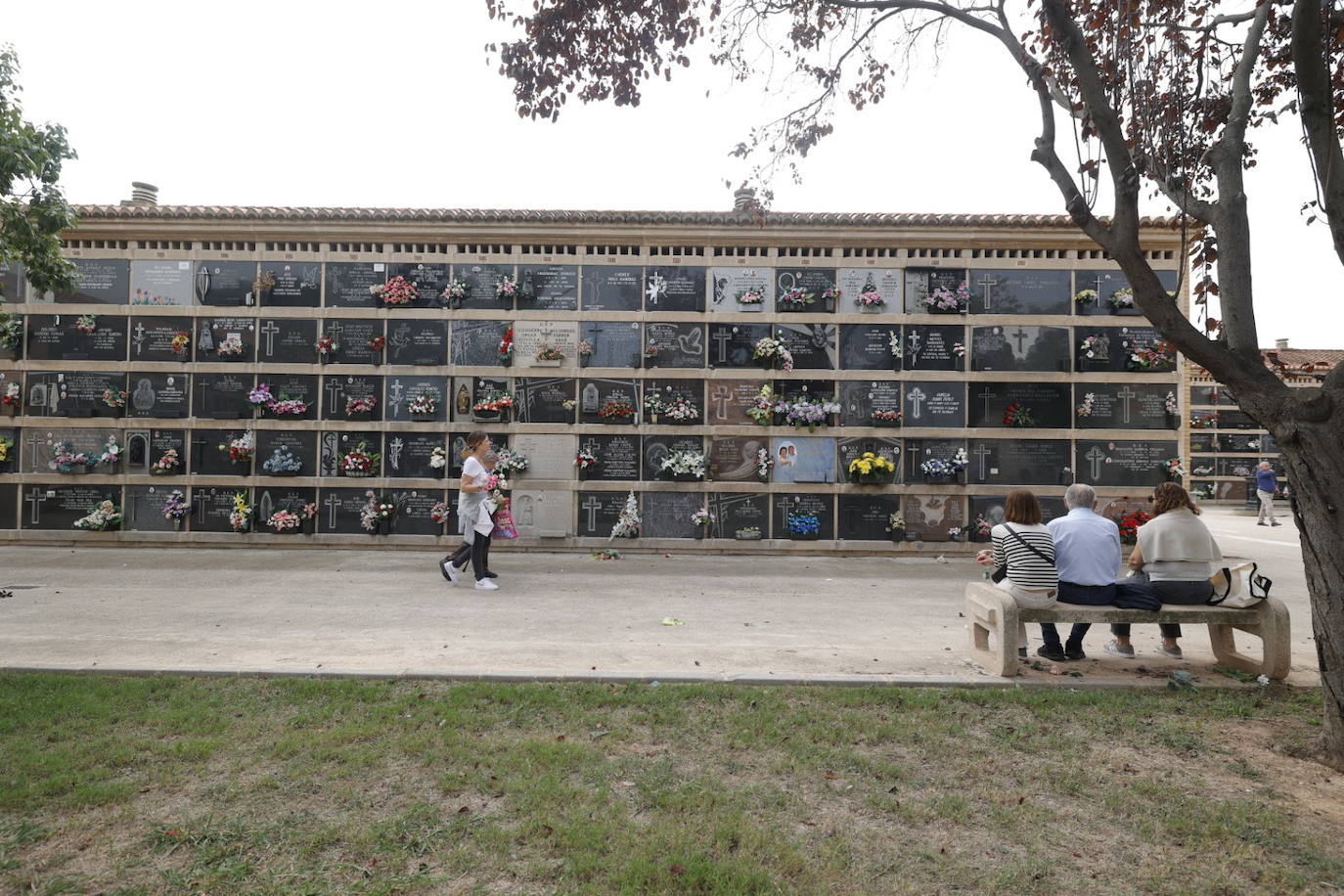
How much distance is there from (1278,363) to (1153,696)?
7.34 ft

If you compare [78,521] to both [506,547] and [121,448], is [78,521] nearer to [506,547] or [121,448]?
[121,448]

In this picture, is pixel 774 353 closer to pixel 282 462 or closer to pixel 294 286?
pixel 294 286

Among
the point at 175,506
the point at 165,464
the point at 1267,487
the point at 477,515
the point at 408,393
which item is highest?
the point at 408,393

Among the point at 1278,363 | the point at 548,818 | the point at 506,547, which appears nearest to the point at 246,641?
the point at 548,818

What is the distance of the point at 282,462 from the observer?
11.4 metres

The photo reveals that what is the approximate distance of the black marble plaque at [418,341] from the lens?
1167cm

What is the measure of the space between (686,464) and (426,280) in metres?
5.25

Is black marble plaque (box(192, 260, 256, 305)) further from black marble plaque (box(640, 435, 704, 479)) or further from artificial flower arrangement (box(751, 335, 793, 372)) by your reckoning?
artificial flower arrangement (box(751, 335, 793, 372))

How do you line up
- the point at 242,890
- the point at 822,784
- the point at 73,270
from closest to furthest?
the point at 242,890, the point at 822,784, the point at 73,270

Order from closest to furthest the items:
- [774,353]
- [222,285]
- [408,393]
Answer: [774,353]
[408,393]
[222,285]

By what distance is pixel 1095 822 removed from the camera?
3.10 meters

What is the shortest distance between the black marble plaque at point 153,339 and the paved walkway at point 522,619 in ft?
10.5

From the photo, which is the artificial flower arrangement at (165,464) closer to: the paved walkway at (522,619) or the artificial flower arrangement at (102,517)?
the artificial flower arrangement at (102,517)

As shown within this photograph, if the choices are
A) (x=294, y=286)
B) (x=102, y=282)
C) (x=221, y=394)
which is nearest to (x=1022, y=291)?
(x=294, y=286)
